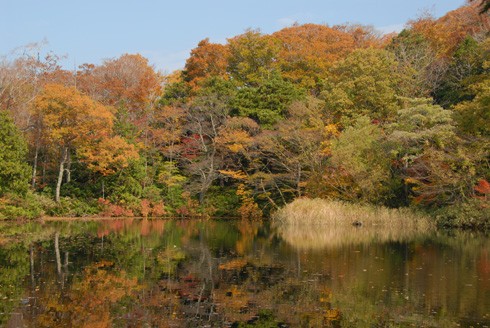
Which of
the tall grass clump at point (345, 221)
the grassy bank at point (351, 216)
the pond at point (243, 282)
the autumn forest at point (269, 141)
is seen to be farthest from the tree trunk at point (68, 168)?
the grassy bank at point (351, 216)

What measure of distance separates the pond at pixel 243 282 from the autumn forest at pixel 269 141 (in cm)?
687

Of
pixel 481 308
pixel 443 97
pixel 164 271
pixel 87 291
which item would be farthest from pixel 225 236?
pixel 443 97

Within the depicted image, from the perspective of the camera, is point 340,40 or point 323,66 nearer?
point 323,66

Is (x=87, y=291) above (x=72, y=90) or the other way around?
the other way around

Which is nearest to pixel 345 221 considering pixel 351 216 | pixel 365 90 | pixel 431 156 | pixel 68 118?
pixel 351 216

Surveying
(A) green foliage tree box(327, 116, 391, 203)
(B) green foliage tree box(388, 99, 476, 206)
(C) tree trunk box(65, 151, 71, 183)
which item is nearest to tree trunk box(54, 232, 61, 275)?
(C) tree trunk box(65, 151, 71, 183)

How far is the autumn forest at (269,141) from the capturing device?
85.2 feet

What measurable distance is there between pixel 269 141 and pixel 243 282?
2017 cm

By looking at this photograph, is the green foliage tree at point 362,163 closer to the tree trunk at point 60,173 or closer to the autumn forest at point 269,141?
the autumn forest at point 269,141

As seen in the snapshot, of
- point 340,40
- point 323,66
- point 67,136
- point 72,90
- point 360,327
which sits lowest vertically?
point 360,327

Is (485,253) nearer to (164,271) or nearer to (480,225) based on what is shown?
(480,225)

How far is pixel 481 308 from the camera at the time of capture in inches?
364

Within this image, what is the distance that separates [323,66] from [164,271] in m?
29.9

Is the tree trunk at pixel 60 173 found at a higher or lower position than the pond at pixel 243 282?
higher
